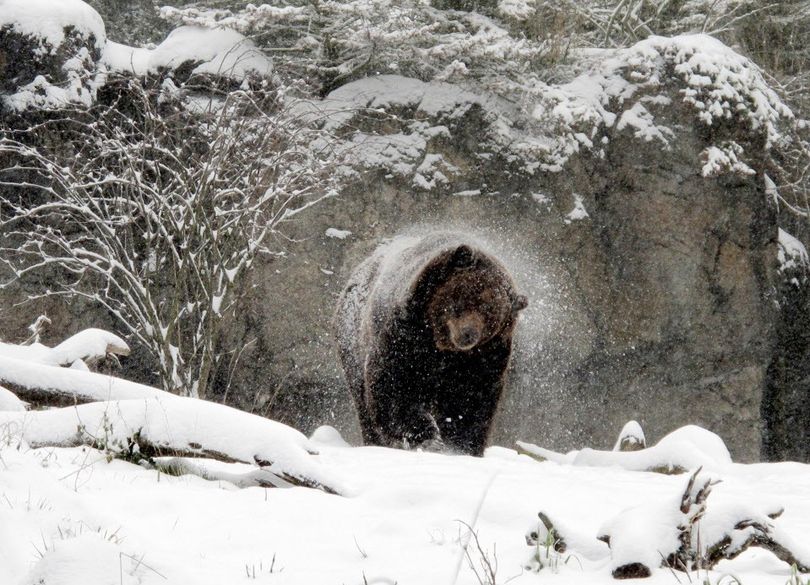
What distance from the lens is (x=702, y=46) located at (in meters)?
10.0

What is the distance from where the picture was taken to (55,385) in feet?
11.9

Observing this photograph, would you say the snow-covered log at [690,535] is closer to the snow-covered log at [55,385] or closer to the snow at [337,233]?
the snow-covered log at [55,385]

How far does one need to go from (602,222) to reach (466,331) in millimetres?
5096

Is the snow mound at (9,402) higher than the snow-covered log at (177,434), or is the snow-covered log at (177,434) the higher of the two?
the snow-covered log at (177,434)

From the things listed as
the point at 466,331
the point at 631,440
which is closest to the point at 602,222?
the point at 631,440

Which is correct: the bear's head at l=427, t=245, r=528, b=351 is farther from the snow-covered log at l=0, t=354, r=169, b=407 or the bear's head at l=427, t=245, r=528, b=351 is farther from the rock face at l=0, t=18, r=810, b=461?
the rock face at l=0, t=18, r=810, b=461

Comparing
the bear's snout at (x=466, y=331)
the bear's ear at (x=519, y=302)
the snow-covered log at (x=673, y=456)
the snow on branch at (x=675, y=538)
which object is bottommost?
the snow-covered log at (x=673, y=456)

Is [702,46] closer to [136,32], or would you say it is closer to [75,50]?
[75,50]

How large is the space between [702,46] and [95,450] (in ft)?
29.7

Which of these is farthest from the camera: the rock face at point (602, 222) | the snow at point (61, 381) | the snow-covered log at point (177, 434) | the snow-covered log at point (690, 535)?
the rock face at point (602, 222)

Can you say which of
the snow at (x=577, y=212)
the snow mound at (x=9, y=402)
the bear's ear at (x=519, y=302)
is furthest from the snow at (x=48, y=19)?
the snow mound at (x=9, y=402)

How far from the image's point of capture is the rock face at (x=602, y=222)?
9789mm

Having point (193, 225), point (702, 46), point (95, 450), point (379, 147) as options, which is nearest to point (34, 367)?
point (95, 450)

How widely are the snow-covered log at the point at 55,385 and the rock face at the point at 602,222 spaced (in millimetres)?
6010
